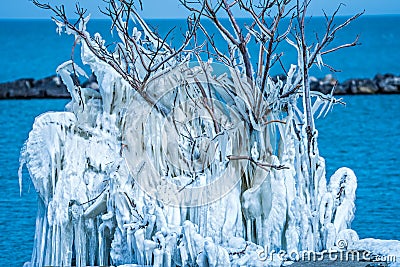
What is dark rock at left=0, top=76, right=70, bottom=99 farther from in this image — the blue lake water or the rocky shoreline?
the blue lake water

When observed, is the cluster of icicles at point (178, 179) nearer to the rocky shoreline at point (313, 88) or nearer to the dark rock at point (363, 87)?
the rocky shoreline at point (313, 88)

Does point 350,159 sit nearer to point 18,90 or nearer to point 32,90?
point 32,90

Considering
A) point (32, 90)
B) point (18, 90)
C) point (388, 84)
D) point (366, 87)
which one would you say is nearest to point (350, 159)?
point (366, 87)

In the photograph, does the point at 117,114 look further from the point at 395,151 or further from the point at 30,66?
the point at 30,66

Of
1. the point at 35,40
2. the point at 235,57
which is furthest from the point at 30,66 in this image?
the point at 235,57

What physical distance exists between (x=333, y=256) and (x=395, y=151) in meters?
13.2

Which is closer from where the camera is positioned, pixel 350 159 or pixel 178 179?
pixel 178 179
